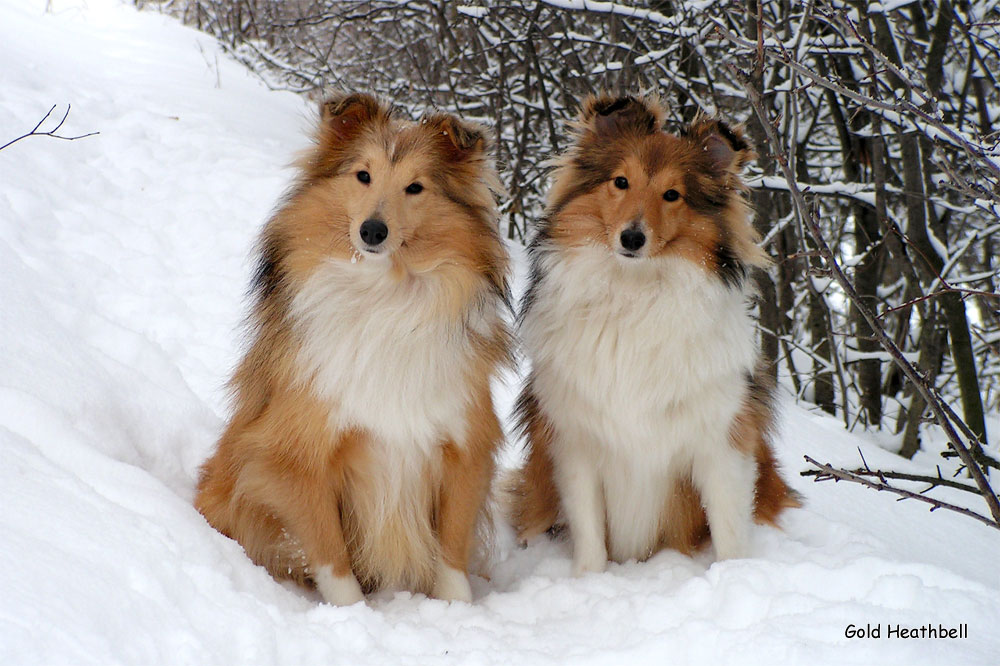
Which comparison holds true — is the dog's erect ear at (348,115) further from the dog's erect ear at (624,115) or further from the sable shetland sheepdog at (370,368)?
the dog's erect ear at (624,115)

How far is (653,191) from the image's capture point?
3311 mm

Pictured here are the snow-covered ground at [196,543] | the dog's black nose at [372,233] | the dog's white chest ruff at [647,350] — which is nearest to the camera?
Result: the snow-covered ground at [196,543]

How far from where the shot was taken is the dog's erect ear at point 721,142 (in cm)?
339

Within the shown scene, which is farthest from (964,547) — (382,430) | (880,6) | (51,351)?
(51,351)

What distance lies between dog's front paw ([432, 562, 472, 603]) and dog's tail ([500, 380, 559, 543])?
641 mm

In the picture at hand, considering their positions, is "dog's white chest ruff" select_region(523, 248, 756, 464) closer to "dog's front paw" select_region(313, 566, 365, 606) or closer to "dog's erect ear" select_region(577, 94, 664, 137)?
"dog's erect ear" select_region(577, 94, 664, 137)

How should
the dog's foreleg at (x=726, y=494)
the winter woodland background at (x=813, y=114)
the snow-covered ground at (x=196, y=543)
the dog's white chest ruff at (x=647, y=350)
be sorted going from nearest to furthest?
the snow-covered ground at (x=196, y=543), the dog's white chest ruff at (x=647, y=350), the dog's foreleg at (x=726, y=494), the winter woodland background at (x=813, y=114)

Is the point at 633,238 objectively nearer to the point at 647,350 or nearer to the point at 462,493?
the point at 647,350

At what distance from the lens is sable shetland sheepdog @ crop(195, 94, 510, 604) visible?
2.96 m

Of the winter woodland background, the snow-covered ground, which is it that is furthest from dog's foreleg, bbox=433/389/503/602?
the winter woodland background

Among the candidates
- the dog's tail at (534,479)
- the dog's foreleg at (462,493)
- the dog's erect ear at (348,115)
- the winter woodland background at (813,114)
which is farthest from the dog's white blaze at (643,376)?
the winter woodland background at (813,114)

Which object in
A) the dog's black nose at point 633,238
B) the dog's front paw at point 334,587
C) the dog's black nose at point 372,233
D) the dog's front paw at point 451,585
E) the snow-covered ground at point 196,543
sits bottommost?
the dog's front paw at point 451,585

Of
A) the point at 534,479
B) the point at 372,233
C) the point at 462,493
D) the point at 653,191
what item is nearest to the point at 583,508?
the point at 534,479

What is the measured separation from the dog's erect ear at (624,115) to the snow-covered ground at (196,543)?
1183 mm
